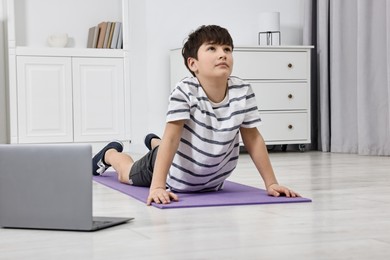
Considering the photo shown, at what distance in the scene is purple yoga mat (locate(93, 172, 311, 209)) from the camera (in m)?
2.15

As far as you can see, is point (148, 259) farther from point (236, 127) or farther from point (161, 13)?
point (161, 13)

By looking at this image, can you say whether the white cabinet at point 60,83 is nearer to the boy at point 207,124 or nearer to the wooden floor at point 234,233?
the wooden floor at point 234,233

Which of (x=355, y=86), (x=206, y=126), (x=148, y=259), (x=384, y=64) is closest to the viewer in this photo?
(x=148, y=259)

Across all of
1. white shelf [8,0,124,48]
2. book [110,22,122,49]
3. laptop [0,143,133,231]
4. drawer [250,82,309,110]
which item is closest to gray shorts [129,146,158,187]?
laptop [0,143,133,231]

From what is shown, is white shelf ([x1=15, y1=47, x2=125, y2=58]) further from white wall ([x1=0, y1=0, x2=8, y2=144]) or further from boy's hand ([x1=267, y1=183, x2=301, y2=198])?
boy's hand ([x1=267, y1=183, x2=301, y2=198])

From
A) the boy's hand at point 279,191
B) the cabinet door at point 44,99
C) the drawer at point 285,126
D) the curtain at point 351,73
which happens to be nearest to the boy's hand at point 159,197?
the boy's hand at point 279,191

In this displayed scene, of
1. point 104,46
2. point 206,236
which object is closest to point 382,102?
point 104,46

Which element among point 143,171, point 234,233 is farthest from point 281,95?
point 234,233

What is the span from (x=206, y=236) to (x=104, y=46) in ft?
13.1

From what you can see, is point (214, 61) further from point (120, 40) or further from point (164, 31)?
point (120, 40)

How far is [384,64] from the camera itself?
4.41 meters

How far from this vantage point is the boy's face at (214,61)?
2.28m

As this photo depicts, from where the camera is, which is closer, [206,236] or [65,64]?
[206,236]

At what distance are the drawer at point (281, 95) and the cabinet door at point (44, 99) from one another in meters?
1.40
